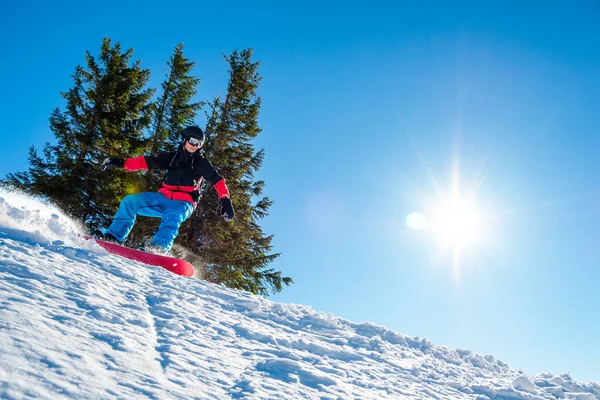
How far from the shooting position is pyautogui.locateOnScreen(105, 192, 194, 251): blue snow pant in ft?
19.5

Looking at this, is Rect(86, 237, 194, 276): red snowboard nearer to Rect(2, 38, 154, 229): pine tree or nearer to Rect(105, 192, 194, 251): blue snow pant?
Rect(105, 192, 194, 251): blue snow pant

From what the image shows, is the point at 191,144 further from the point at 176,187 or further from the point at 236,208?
the point at 236,208

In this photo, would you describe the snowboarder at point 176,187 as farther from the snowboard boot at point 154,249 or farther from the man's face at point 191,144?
the snowboard boot at point 154,249

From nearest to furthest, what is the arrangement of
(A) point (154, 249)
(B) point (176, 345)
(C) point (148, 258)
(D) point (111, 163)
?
(B) point (176, 345) < (C) point (148, 258) < (A) point (154, 249) < (D) point (111, 163)

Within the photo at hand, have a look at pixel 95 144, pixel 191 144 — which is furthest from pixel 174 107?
pixel 191 144

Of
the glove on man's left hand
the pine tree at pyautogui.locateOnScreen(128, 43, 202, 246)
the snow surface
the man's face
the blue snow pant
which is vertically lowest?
the snow surface

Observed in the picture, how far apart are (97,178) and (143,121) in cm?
303

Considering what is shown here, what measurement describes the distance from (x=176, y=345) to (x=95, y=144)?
1241 centimetres

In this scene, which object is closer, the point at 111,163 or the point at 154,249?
A: the point at 154,249

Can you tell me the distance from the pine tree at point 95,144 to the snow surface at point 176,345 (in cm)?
937

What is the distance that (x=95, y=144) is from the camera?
12766 mm

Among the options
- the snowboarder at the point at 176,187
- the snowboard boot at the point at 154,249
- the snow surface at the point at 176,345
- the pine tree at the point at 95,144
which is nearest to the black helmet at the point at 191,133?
the snowboarder at the point at 176,187

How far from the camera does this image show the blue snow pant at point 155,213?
5.93 meters

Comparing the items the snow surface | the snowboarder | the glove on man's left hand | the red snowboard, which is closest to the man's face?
the snowboarder
